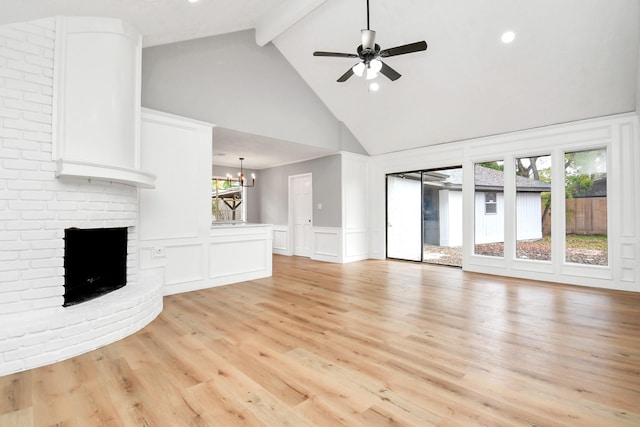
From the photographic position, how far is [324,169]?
7.48 metres

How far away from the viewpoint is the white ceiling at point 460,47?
3.67 metres

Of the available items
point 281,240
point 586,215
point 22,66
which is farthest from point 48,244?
point 586,215

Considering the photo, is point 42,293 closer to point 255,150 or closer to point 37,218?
point 37,218

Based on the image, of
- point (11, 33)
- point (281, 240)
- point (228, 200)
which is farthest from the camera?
point (228, 200)

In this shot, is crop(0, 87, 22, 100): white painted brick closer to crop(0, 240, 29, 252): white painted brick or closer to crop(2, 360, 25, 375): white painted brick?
crop(0, 240, 29, 252): white painted brick

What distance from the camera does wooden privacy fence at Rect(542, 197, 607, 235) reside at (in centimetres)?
484

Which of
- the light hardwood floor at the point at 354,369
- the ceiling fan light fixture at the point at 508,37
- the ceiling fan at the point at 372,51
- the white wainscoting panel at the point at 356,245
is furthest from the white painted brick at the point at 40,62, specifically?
the white wainscoting panel at the point at 356,245

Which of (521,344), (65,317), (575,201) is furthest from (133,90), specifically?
(575,201)

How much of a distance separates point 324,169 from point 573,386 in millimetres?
6087

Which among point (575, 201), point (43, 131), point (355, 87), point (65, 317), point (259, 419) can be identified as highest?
point (355, 87)

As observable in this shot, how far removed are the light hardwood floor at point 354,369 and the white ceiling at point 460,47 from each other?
3.01 meters

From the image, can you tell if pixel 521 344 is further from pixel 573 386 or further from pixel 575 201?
pixel 575 201

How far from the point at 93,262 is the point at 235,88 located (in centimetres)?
337

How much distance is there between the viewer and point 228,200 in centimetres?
896
